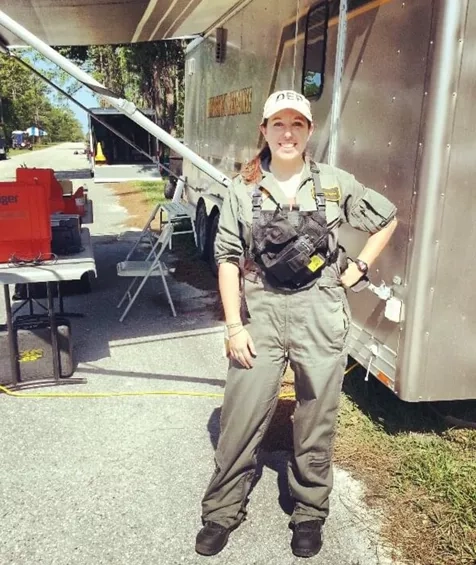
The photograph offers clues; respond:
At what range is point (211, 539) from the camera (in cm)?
257

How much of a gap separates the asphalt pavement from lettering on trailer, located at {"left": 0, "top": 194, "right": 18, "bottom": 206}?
1.29 meters

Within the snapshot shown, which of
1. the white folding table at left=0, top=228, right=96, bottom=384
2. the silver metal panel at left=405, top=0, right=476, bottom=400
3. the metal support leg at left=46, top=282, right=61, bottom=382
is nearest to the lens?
the silver metal panel at left=405, top=0, right=476, bottom=400

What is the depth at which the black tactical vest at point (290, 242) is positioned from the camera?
227cm

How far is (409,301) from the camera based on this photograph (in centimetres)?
303

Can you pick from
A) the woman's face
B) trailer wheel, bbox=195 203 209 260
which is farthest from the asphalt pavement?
trailer wheel, bbox=195 203 209 260

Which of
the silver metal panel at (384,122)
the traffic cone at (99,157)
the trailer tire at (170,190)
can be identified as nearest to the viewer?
the silver metal panel at (384,122)

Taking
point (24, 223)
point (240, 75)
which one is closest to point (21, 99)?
point (240, 75)

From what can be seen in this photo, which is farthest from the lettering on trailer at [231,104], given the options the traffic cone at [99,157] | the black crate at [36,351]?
the traffic cone at [99,157]

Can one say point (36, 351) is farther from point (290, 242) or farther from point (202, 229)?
point (202, 229)

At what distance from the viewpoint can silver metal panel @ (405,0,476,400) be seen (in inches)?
108

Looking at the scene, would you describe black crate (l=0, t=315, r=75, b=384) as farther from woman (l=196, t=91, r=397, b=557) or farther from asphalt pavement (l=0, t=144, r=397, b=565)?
woman (l=196, t=91, r=397, b=557)

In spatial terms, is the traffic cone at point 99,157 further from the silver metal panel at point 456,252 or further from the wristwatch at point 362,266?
the wristwatch at point 362,266

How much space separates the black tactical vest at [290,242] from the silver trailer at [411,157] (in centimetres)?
83

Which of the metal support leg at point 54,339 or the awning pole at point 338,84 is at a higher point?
the awning pole at point 338,84
